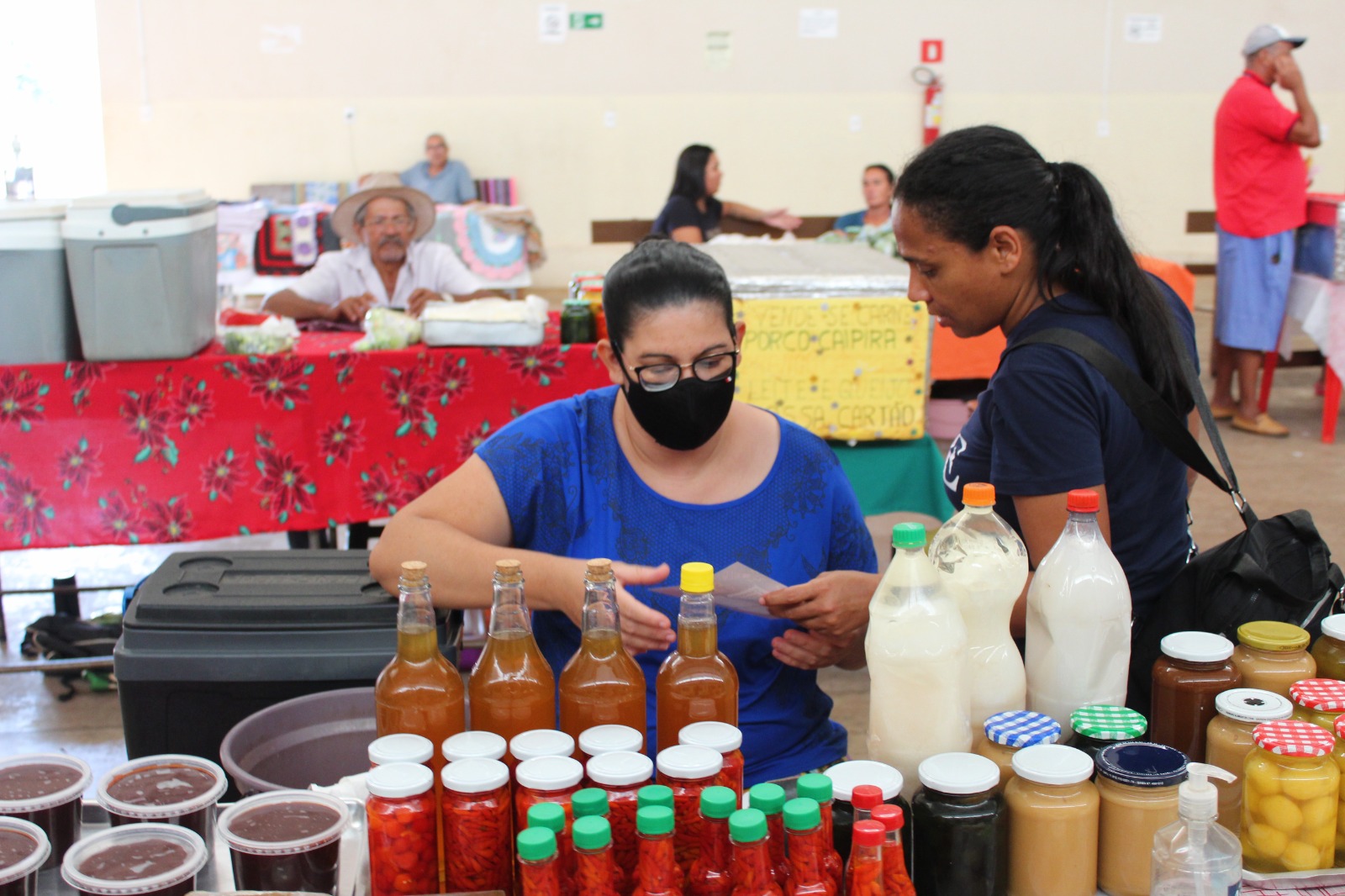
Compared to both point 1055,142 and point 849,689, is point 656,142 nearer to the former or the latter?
point 1055,142

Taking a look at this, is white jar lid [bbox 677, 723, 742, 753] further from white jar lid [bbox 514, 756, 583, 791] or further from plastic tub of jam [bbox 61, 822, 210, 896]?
plastic tub of jam [bbox 61, 822, 210, 896]

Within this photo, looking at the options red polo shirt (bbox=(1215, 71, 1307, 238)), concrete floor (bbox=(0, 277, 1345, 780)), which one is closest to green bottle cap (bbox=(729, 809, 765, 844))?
concrete floor (bbox=(0, 277, 1345, 780))

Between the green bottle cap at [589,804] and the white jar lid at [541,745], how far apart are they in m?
0.11

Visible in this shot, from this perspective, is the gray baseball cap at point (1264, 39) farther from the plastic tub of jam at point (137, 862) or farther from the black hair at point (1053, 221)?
the plastic tub of jam at point (137, 862)

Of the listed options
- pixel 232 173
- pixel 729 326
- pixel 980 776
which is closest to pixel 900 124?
pixel 232 173

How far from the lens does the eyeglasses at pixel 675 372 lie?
183 cm

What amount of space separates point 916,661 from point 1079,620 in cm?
24

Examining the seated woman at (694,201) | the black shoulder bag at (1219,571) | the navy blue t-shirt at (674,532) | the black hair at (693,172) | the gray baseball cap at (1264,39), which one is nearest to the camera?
the black shoulder bag at (1219,571)

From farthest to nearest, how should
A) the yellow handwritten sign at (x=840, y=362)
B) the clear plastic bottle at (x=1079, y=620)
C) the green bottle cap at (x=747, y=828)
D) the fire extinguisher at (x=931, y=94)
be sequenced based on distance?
the fire extinguisher at (x=931, y=94), the yellow handwritten sign at (x=840, y=362), the clear plastic bottle at (x=1079, y=620), the green bottle cap at (x=747, y=828)

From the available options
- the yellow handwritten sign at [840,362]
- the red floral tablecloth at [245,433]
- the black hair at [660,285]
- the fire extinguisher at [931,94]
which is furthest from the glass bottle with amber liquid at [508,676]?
the fire extinguisher at [931,94]

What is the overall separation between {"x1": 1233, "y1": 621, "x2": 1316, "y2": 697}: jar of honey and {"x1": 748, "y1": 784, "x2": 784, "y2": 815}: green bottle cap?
0.68 metres

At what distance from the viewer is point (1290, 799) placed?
4.20ft

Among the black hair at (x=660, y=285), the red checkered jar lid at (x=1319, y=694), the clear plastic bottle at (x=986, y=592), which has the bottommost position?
the red checkered jar lid at (x=1319, y=694)

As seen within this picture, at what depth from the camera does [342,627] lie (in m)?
2.17
